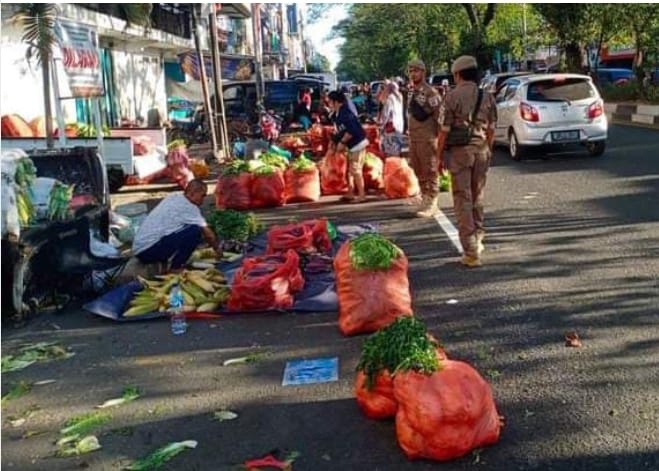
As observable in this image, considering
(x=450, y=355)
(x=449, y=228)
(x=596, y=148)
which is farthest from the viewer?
(x=596, y=148)

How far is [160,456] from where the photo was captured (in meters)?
4.18

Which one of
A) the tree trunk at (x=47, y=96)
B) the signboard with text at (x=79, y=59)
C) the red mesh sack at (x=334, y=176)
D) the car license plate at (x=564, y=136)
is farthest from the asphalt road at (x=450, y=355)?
the car license plate at (x=564, y=136)

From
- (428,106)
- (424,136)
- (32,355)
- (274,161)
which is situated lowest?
(32,355)

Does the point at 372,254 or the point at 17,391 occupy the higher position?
the point at 372,254

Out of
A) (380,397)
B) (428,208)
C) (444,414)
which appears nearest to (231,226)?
(428,208)

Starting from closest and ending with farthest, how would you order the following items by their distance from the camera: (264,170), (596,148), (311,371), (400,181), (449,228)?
(311,371) < (449,228) < (400,181) < (264,170) < (596,148)

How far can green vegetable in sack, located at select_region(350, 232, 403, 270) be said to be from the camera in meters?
6.04

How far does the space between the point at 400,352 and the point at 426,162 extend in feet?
21.3

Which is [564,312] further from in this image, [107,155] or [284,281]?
[107,155]

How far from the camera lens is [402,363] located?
13.4ft

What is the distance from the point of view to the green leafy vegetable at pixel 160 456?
4.09 metres

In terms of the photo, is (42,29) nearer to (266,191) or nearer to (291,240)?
(266,191)

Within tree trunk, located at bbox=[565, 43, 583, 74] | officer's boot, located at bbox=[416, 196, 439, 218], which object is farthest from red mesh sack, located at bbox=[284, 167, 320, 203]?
tree trunk, located at bbox=[565, 43, 583, 74]

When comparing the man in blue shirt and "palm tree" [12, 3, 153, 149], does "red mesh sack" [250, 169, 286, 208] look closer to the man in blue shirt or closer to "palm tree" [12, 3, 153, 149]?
the man in blue shirt
